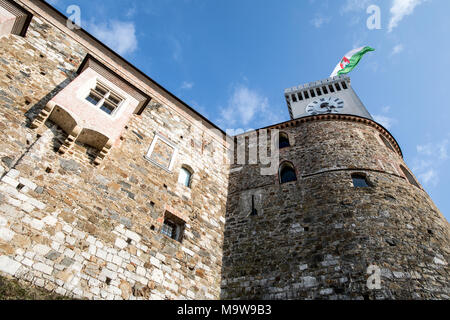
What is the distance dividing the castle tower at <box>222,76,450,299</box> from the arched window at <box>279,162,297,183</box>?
0.14 ft

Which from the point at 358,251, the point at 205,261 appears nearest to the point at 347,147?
the point at 358,251

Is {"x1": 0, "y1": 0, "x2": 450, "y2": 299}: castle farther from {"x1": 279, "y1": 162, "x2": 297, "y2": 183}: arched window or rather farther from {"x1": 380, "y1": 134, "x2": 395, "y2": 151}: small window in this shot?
{"x1": 380, "y1": 134, "x2": 395, "y2": 151}: small window

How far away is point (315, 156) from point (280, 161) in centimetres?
150

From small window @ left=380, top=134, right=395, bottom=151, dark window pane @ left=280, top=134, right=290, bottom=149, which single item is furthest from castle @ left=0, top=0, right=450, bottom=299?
small window @ left=380, top=134, right=395, bottom=151

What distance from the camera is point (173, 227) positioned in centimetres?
1041

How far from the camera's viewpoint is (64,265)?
6.85 m

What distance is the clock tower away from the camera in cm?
2580

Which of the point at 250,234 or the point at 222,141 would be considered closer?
the point at 250,234

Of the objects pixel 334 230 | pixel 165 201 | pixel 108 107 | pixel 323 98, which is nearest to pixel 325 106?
pixel 323 98

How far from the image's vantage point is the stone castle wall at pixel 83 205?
6.83m

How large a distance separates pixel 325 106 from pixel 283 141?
13186 mm

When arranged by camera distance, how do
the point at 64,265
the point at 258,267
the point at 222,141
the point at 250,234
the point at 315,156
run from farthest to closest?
the point at 222,141, the point at 315,156, the point at 250,234, the point at 258,267, the point at 64,265
